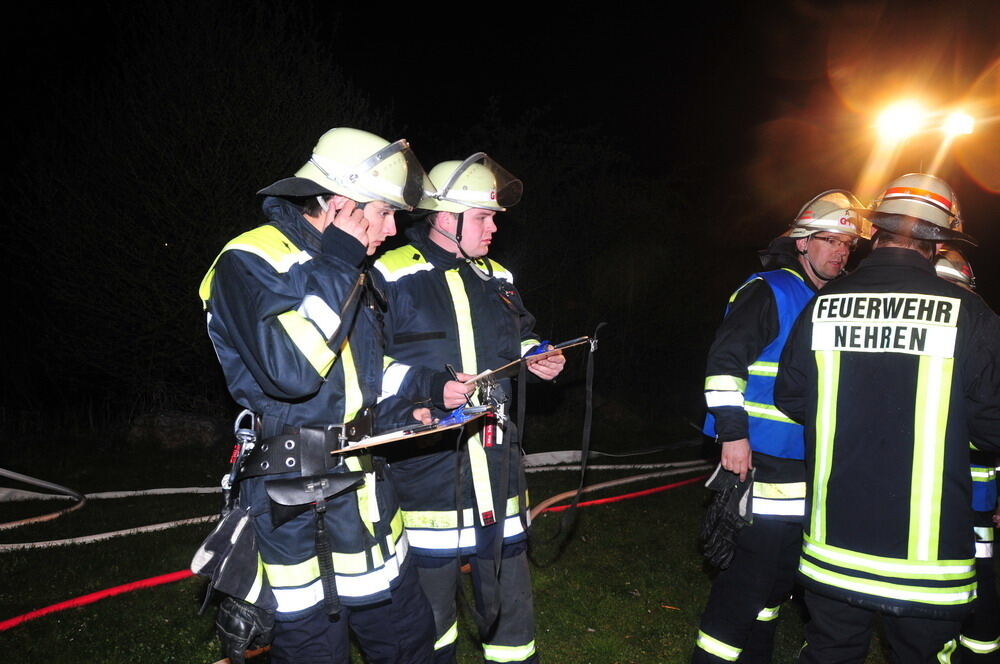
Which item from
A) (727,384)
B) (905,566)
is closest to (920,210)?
(727,384)

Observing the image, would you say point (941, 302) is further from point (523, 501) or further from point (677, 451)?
point (677, 451)

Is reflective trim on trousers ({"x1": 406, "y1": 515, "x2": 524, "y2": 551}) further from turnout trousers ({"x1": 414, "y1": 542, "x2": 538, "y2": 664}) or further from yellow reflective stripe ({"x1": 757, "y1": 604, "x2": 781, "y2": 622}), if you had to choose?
yellow reflective stripe ({"x1": 757, "y1": 604, "x2": 781, "y2": 622})

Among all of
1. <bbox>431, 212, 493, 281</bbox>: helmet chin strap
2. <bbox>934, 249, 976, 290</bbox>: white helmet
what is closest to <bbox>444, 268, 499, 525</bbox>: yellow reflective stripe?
<bbox>431, 212, 493, 281</bbox>: helmet chin strap

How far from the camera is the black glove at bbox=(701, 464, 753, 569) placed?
3.25 m

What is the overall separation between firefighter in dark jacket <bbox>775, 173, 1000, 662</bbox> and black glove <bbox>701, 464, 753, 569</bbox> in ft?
1.47

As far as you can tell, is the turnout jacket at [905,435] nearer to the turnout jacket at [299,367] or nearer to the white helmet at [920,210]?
the white helmet at [920,210]

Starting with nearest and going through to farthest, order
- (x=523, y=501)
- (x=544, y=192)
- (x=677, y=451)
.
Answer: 1. (x=523, y=501)
2. (x=677, y=451)
3. (x=544, y=192)

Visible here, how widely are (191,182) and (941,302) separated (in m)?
8.48

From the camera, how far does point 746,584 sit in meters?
3.24

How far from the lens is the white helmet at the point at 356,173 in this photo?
2.48 m

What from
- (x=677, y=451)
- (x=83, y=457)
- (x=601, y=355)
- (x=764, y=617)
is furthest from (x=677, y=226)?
(x=764, y=617)

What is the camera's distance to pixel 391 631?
8.29ft

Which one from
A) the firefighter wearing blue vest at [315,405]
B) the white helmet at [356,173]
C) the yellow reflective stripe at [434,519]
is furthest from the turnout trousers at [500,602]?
the white helmet at [356,173]

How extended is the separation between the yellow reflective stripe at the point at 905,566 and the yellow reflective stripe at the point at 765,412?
69cm
